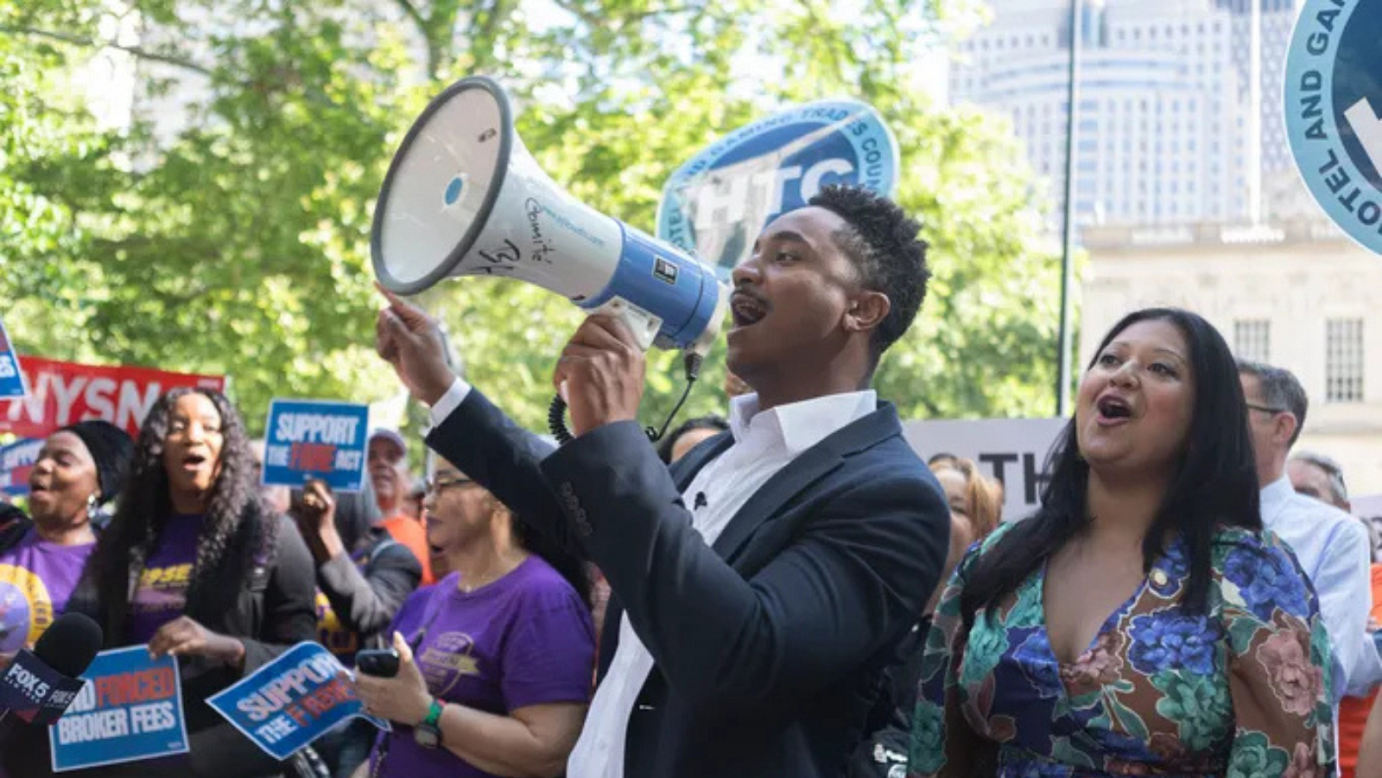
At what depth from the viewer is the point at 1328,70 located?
448 cm

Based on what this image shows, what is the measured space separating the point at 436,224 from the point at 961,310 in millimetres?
25151

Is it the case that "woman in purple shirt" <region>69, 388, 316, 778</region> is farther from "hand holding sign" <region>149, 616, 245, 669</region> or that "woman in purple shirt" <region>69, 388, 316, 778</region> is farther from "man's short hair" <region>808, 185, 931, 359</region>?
"man's short hair" <region>808, 185, 931, 359</region>

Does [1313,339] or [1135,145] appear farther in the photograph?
[1135,145]

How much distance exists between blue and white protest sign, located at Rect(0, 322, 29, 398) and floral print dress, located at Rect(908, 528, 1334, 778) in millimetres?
4415

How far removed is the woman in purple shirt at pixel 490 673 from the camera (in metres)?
4.71

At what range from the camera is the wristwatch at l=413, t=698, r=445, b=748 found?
469 centimetres

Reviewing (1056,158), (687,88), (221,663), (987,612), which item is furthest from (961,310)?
(1056,158)

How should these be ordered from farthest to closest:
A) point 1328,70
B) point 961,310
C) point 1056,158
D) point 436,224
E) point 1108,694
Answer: point 1056,158 < point 961,310 < point 1328,70 < point 436,224 < point 1108,694

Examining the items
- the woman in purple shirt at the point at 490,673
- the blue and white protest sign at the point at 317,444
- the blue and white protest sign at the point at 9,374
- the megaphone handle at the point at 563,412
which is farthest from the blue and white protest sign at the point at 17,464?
the megaphone handle at the point at 563,412

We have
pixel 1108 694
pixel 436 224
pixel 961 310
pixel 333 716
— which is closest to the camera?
pixel 1108 694

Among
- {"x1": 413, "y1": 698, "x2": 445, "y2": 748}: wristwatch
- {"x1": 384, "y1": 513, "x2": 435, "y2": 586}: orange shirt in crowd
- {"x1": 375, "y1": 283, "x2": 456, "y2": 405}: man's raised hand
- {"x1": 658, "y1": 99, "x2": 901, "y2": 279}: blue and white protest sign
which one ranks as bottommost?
{"x1": 384, "y1": 513, "x2": 435, "y2": 586}: orange shirt in crowd

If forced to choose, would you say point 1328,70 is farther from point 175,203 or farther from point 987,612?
point 175,203

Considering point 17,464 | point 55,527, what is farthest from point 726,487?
point 17,464

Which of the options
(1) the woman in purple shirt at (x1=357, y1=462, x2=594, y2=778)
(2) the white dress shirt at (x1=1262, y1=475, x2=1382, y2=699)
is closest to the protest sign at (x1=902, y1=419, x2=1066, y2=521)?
(2) the white dress shirt at (x1=1262, y1=475, x2=1382, y2=699)
